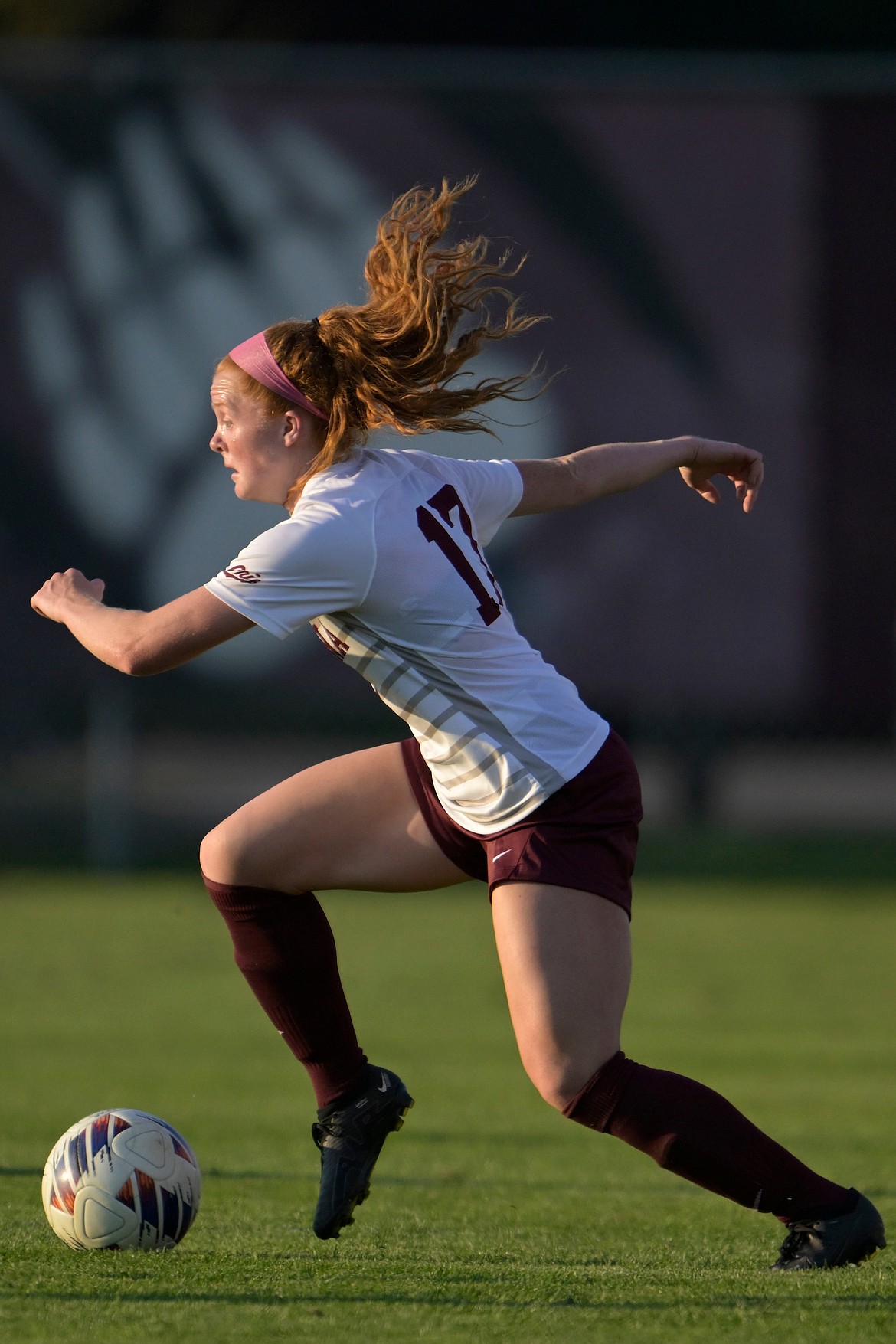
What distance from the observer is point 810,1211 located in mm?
3873

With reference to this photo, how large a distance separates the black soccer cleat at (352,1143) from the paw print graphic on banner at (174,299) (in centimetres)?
1049

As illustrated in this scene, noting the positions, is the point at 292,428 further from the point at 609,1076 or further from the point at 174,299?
the point at 174,299

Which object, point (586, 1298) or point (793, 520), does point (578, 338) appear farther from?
point (586, 1298)

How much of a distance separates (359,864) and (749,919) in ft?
28.2

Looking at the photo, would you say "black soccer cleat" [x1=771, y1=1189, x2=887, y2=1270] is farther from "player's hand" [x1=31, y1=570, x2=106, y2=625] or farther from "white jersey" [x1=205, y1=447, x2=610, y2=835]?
"player's hand" [x1=31, y1=570, x2=106, y2=625]

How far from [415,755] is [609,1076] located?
911mm

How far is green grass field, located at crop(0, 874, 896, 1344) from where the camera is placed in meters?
3.53

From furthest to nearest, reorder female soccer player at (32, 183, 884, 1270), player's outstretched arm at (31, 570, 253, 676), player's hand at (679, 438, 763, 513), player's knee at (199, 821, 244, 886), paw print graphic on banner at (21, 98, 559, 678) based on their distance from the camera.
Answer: paw print graphic on banner at (21, 98, 559, 678) → player's hand at (679, 438, 763, 513) → player's knee at (199, 821, 244, 886) → female soccer player at (32, 183, 884, 1270) → player's outstretched arm at (31, 570, 253, 676)

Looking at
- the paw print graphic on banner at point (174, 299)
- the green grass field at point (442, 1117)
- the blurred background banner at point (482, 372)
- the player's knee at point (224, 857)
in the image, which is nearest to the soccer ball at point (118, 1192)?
the green grass field at point (442, 1117)

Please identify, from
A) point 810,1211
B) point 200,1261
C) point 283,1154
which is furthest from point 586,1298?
point 283,1154

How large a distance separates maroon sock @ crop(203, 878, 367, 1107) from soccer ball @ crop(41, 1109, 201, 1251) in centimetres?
38

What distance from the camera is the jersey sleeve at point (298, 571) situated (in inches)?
144

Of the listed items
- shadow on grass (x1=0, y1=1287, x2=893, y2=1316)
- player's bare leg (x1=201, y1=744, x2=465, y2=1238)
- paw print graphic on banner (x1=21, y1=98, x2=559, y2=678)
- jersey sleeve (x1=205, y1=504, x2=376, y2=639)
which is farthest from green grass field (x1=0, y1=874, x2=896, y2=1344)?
paw print graphic on banner (x1=21, y1=98, x2=559, y2=678)

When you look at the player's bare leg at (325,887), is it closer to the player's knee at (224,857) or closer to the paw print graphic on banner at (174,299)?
the player's knee at (224,857)
